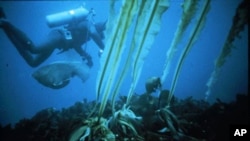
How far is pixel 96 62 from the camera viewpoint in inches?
324

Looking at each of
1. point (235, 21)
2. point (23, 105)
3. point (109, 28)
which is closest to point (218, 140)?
point (235, 21)

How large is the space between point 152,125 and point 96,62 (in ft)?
17.3

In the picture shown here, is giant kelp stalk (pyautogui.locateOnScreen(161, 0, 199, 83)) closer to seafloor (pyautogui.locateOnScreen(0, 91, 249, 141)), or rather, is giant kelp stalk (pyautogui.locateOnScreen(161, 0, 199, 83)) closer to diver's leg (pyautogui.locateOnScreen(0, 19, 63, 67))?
seafloor (pyautogui.locateOnScreen(0, 91, 249, 141))

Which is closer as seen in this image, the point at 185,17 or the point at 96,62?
the point at 185,17

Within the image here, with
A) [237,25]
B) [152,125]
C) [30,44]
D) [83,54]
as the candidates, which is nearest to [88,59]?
[83,54]

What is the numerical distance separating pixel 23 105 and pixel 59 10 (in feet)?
9.47

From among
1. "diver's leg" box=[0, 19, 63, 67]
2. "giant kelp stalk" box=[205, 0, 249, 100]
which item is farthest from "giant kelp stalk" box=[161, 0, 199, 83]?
"diver's leg" box=[0, 19, 63, 67]

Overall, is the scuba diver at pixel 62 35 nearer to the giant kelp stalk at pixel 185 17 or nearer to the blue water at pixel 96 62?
the blue water at pixel 96 62

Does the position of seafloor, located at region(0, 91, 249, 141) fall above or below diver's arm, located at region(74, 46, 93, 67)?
below

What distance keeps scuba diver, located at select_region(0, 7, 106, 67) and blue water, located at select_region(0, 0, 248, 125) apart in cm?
22

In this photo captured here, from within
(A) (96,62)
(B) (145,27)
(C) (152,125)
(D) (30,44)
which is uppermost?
(A) (96,62)

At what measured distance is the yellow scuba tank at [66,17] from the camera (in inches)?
189

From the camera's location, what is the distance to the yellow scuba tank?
479 centimetres

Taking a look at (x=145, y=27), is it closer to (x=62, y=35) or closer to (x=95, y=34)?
(x=95, y=34)
